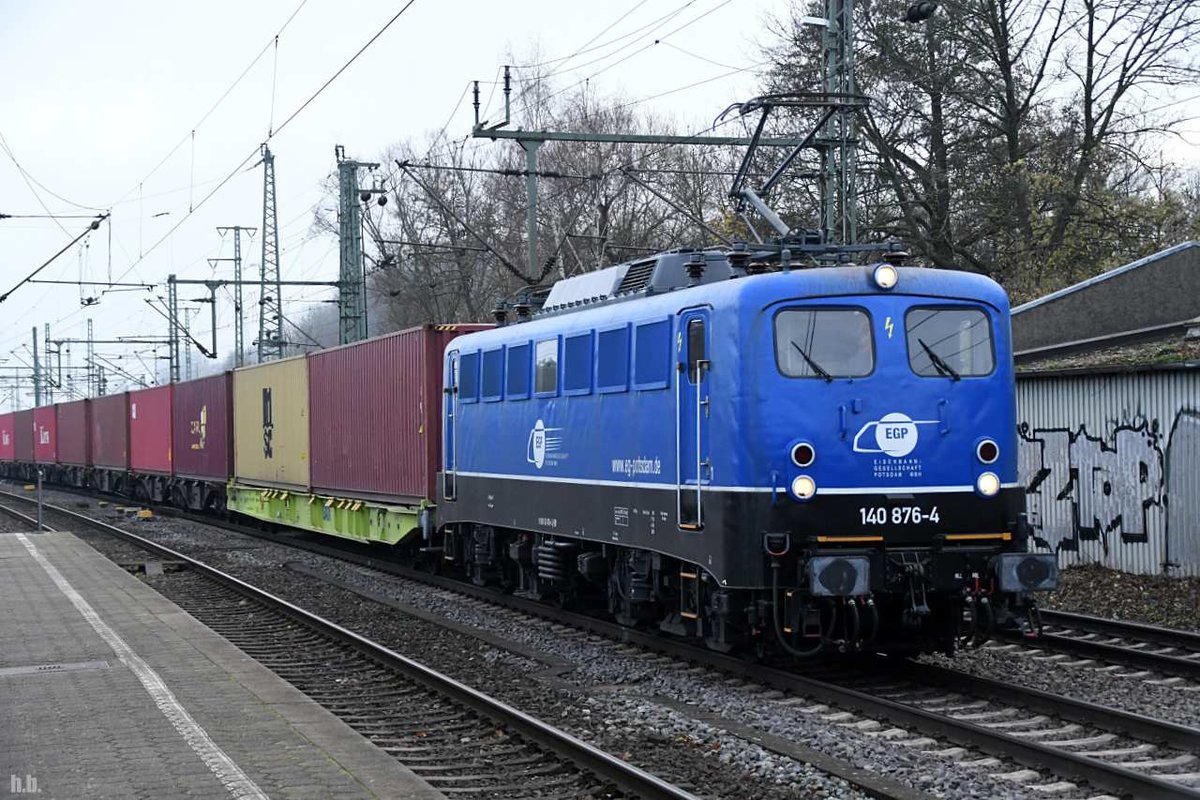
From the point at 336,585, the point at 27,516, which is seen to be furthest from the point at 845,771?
the point at 27,516

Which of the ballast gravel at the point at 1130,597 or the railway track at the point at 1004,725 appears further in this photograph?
the ballast gravel at the point at 1130,597

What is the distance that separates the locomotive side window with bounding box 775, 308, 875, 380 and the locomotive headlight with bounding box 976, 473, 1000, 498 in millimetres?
1203

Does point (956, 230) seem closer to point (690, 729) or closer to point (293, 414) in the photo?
point (293, 414)

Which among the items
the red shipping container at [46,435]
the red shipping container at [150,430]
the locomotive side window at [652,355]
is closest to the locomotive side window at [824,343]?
the locomotive side window at [652,355]

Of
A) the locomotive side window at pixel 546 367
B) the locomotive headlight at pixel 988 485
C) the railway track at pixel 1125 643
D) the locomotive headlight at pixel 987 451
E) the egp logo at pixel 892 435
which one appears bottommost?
the railway track at pixel 1125 643

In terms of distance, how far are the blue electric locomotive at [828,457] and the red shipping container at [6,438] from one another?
2484 inches

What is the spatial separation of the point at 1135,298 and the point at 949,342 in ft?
35.5

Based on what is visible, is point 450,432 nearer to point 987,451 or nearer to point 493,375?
point 493,375

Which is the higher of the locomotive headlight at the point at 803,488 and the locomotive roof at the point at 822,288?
the locomotive roof at the point at 822,288

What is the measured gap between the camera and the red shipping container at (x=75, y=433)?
50.2 m

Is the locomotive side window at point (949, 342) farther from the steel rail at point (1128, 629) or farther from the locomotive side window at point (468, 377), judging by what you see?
the locomotive side window at point (468, 377)

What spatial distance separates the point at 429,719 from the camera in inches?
411

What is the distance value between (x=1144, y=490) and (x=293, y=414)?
1602cm

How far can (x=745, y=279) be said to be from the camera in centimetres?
1109
